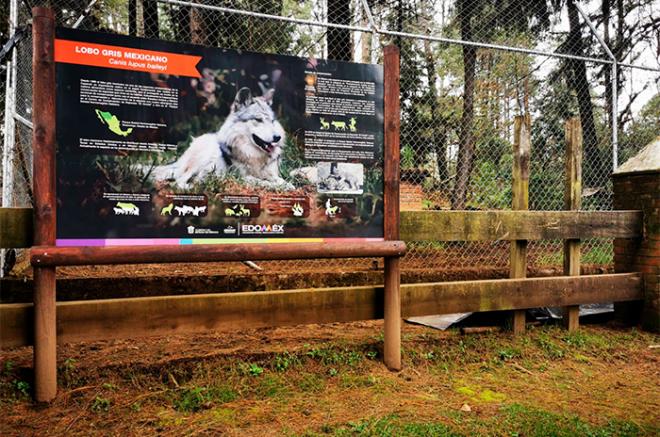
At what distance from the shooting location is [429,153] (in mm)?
11703

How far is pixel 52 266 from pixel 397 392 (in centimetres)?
244

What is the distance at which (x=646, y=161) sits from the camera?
16.5 ft

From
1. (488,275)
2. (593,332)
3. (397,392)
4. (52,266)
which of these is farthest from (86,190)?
(488,275)

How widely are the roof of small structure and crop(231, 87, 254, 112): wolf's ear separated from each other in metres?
4.29

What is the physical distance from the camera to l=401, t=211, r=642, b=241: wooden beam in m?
4.01

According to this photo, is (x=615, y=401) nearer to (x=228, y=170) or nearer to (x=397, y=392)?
(x=397, y=392)

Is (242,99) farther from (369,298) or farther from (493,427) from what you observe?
(493,427)

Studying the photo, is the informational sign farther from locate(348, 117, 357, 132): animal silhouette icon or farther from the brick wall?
the brick wall

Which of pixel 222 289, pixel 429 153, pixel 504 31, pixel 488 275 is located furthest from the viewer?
pixel 504 31

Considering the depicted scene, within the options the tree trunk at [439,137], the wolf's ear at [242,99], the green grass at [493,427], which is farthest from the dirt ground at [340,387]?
the tree trunk at [439,137]

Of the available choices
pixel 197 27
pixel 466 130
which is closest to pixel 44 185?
pixel 197 27

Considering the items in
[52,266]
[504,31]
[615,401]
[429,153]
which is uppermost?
[504,31]

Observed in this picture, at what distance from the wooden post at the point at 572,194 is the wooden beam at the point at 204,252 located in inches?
87.4

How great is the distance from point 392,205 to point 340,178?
468 mm
